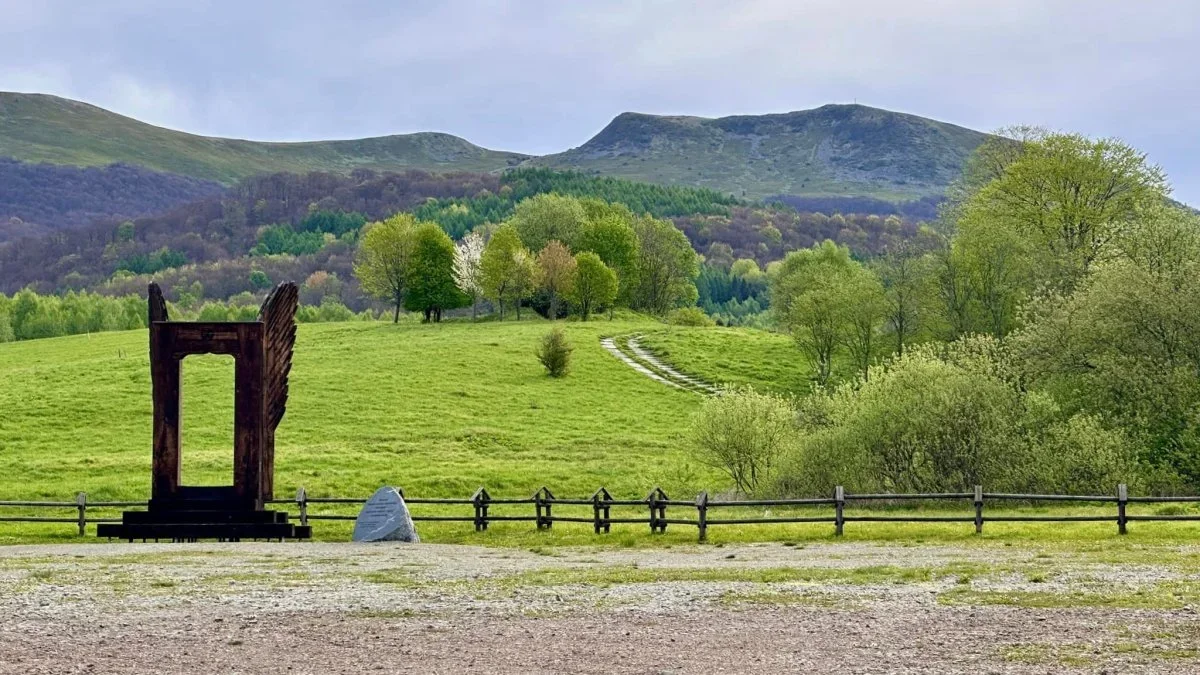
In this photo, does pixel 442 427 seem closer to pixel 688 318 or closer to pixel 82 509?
pixel 82 509

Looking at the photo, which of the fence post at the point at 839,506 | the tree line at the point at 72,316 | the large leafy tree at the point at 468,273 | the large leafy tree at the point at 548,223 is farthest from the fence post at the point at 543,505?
the tree line at the point at 72,316

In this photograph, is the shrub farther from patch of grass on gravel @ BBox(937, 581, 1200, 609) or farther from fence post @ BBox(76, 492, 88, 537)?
fence post @ BBox(76, 492, 88, 537)

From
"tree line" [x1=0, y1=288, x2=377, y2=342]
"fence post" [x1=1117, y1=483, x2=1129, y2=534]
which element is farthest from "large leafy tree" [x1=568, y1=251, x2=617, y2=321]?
"fence post" [x1=1117, y1=483, x2=1129, y2=534]

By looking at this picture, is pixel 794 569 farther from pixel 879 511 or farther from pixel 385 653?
pixel 879 511

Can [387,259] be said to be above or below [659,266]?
below

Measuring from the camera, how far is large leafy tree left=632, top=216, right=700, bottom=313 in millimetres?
131125

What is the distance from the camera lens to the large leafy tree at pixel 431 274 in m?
114

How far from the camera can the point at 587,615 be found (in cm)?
2064

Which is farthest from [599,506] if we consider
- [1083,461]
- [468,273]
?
[468,273]

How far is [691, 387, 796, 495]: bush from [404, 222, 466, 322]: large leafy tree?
2718 inches

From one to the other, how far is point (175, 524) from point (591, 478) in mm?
23588

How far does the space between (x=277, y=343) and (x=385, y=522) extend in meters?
6.21

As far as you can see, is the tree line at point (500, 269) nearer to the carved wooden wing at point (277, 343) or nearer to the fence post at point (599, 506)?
the fence post at point (599, 506)

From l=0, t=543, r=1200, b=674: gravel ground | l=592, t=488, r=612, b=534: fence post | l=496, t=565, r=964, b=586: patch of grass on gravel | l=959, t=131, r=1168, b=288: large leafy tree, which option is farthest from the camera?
l=959, t=131, r=1168, b=288: large leafy tree
